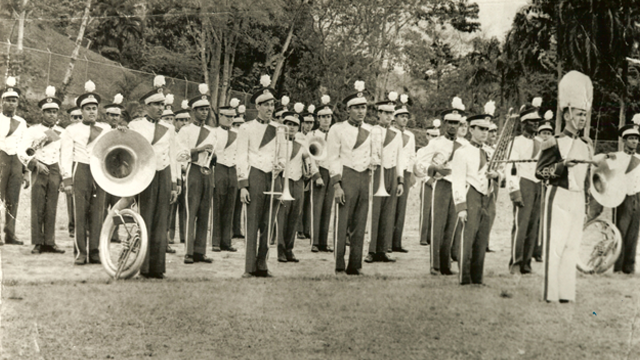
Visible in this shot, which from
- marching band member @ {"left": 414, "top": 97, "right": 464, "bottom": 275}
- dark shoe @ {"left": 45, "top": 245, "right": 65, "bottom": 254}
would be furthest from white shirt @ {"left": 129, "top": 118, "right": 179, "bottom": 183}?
marching band member @ {"left": 414, "top": 97, "right": 464, "bottom": 275}

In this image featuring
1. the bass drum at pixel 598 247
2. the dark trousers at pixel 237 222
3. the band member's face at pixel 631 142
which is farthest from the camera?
the dark trousers at pixel 237 222

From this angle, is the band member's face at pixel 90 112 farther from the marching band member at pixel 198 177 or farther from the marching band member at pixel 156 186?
the marching band member at pixel 198 177

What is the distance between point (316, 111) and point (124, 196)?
7.77 feet

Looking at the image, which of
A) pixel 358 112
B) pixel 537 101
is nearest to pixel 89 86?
pixel 358 112

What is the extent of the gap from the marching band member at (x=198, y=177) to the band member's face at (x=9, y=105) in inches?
76.4

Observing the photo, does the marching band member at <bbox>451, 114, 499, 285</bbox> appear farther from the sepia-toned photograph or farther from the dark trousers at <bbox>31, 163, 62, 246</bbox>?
the dark trousers at <bbox>31, 163, 62, 246</bbox>

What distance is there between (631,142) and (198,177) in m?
5.14

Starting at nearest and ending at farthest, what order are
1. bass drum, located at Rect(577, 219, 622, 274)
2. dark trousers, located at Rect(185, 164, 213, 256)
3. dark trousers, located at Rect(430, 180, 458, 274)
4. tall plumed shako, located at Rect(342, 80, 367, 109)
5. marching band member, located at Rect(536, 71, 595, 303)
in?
marching band member, located at Rect(536, 71, 595, 303) < bass drum, located at Rect(577, 219, 622, 274) < tall plumed shako, located at Rect(342, 80, 367, 109) < dark trousers, located at Rect(430, 180, 458, 274) < dark trousers, located at Rect(185, 164, 213, 256)

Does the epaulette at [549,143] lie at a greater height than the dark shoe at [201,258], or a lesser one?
greater

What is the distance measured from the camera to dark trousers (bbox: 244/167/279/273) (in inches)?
313

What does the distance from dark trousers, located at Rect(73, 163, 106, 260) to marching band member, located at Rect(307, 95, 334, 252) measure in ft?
8.38

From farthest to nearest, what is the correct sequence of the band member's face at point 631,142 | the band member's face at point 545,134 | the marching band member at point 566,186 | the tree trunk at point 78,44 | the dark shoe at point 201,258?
the dark shoe at point 201,258 → the tree trunk at point 78,44 → the band member's face at point 631,142 → the band member's face at point 545,134 → the marching band member at point 566,186

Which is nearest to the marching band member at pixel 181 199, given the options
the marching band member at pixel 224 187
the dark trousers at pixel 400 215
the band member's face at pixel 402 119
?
the marching band member at pixel 224 187

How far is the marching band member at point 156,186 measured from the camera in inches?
307
